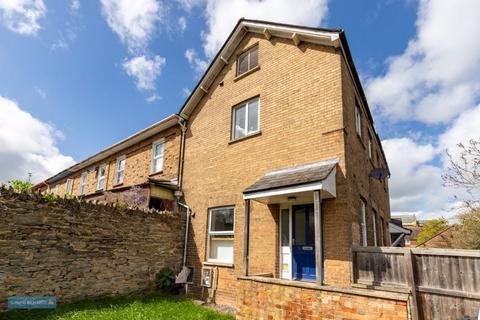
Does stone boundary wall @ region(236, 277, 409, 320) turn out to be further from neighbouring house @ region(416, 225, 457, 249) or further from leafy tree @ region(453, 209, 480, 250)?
neighbouring house @ region(416, 225, 457, 249)

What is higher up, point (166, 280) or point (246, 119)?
point (246, 119)

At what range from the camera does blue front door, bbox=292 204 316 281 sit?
7.92 m

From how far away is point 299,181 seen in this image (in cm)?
A: 709

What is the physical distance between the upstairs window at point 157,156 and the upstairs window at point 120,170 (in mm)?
3164

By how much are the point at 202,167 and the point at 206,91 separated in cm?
344

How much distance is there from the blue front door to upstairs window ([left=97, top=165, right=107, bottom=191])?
14538 mm

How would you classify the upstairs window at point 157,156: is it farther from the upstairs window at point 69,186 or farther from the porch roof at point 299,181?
the upstairs window at point 69,186

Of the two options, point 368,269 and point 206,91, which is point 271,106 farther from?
point 368,269

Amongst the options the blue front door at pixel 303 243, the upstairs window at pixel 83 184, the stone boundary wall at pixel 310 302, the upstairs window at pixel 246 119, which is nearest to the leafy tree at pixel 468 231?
the blue front door at pixel 303 243

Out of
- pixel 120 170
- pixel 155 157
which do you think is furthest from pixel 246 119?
pixel 120 170

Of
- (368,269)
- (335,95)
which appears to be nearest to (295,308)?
(368,269)

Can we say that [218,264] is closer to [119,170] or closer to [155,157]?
[155,157]

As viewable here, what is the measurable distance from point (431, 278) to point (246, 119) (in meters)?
7.30

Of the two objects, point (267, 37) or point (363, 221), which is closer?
point (363, 221)
